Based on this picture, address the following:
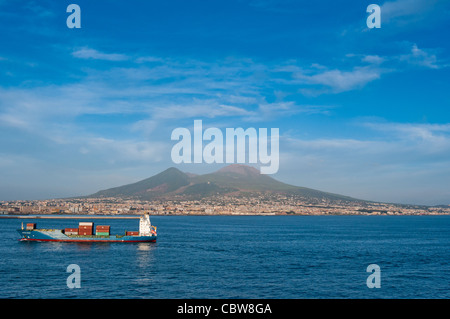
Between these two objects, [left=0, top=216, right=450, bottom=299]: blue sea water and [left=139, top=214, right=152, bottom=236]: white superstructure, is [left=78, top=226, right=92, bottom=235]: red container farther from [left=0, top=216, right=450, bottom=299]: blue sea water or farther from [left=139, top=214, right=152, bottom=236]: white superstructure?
[left=0, top=216, right=450, bottom=299]: blue sea water


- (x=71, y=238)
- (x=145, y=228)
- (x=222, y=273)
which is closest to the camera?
(x=222, y=273)

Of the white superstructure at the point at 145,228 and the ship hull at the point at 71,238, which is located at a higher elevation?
the white superstructure at the point at 145,228

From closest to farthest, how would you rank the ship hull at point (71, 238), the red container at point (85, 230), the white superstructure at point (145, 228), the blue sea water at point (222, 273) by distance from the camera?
the blue sea water at point (222, 273) → the ship hull at point (71, 238) → the white superstructure at point (145, 228) → the red container at point (85, 230)

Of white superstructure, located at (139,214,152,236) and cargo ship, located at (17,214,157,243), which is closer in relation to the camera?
cargo ship, located at (17,214,157,243)

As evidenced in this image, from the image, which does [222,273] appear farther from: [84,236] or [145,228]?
[84,236]

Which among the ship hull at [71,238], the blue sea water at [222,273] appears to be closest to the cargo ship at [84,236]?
the ship hull at [71,238]

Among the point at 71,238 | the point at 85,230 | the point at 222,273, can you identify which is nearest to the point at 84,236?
the point at 71,238

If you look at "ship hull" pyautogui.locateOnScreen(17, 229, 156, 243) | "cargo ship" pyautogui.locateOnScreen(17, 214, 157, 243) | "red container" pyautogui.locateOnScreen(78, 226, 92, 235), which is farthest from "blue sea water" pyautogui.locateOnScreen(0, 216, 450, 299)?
"red container" pyautogui.locateOnScreen(78, 226, 92, 235)

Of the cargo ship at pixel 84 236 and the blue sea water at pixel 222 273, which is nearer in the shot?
the blue sea water at pixel 222 273

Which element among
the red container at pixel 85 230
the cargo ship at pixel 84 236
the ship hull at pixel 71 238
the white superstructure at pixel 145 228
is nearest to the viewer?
the ship hull at pixel 71 238

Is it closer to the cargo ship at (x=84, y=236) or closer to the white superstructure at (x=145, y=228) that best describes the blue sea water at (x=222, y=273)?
the cargo ship at (x=84, y=236)
